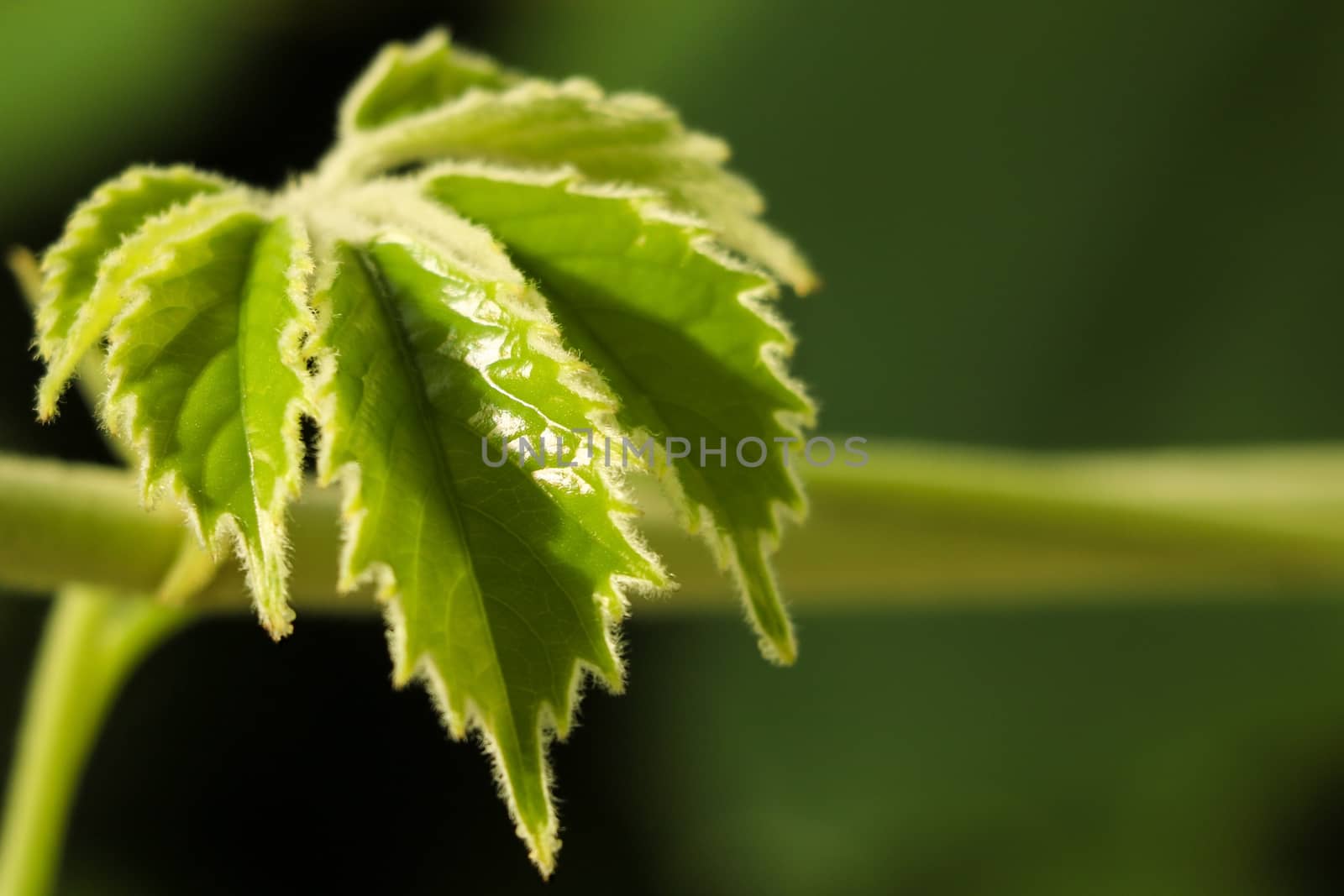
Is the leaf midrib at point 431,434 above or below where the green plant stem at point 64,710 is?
above

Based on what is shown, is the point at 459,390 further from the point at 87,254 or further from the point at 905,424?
the point at 905,424

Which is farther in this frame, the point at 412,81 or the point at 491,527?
the point at 412,81

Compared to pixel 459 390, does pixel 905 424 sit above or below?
below

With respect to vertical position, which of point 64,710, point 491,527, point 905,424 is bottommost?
point 905,424

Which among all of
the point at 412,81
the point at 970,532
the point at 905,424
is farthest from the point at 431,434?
the point at 905,424

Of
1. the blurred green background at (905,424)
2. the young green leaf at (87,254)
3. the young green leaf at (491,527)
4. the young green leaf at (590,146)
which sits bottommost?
the blurred green background at (905,424)

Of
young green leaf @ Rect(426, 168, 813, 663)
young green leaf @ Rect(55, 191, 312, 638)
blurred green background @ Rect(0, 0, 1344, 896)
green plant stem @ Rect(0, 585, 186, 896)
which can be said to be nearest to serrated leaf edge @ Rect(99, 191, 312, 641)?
young green leaf @ Rect(55, 191, 312, 638)

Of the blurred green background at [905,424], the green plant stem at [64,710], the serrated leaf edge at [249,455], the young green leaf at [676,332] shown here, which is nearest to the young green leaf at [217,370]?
the serrated leaf edge at [249,455]

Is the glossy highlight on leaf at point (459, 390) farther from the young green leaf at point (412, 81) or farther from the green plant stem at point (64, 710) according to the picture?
the green plant stem at point (64, 710)
